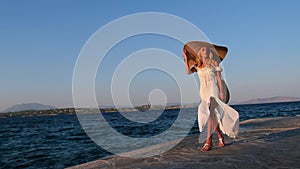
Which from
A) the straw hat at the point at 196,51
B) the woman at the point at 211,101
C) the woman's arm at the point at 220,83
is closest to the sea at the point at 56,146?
the woman at the point at 211,101

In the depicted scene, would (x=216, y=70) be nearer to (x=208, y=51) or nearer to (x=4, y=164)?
(x=208, y=51)

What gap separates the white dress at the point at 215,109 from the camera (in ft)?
20.0

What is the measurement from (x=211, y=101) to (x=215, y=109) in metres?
0.23

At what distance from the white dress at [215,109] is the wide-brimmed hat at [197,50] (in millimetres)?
264

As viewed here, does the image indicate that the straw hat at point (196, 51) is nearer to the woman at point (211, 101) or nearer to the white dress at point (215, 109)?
the woman at point (211, 101)

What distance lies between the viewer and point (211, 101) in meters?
6.17

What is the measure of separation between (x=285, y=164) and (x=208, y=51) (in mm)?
2931

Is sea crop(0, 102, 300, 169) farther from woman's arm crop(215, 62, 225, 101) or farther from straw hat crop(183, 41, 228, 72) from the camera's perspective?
woman's arm crop(215, 62, 225, 101)

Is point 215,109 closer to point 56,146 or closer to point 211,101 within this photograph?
point 211,101

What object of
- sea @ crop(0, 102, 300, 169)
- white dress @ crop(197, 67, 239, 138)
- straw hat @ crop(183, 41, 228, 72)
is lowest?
sea @ crop(0, 102, 300, 169)

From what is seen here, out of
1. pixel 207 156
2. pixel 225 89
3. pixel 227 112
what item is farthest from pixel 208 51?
pixel 207 156

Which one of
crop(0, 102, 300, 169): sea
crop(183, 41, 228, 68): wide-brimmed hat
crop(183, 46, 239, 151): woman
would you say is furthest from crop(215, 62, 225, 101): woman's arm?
crop(0, 102, 300, 169): sea

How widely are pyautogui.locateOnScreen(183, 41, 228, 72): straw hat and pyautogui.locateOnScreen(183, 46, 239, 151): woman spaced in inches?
2.8

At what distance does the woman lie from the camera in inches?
241
